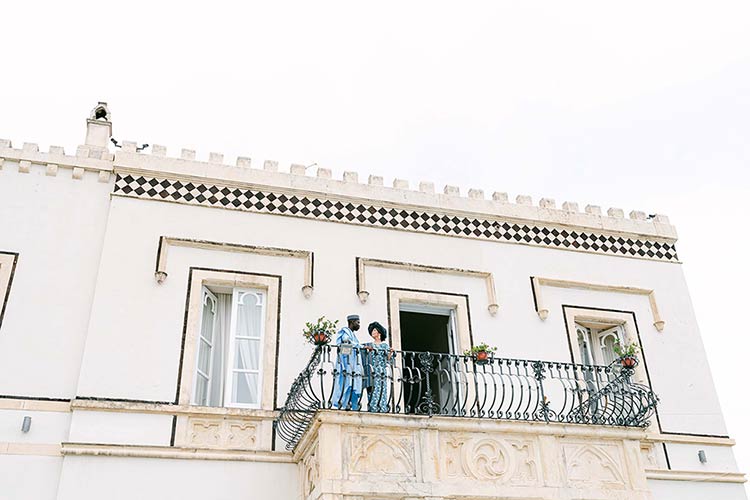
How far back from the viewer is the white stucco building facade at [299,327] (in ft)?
26.4

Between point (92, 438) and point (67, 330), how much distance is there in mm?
1391

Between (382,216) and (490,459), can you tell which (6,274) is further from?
(490,459)

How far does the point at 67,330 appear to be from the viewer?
29.4 feet

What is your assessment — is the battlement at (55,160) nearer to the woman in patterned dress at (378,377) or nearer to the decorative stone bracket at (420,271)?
the decorative stone bracket at (420,271)

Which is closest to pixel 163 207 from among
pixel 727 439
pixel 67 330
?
pixel 67 330

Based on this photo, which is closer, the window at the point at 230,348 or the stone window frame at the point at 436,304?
the window at the point at 230,348

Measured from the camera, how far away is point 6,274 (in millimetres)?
9078

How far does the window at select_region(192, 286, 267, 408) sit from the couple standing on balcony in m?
1.43

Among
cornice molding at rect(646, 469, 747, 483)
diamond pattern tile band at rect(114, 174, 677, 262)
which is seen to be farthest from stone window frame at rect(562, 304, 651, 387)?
cornice molding at rect(646, 469, 747, 483)

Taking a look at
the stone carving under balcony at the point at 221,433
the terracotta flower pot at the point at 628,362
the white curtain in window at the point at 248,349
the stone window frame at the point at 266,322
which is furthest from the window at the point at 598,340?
the stone carving under balcony at the point at 221,433

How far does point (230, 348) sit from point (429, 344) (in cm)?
418

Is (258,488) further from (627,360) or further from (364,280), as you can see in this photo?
(627,360)

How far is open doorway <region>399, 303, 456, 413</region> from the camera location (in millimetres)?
10117

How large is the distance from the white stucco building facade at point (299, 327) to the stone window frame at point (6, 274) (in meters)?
0.02
